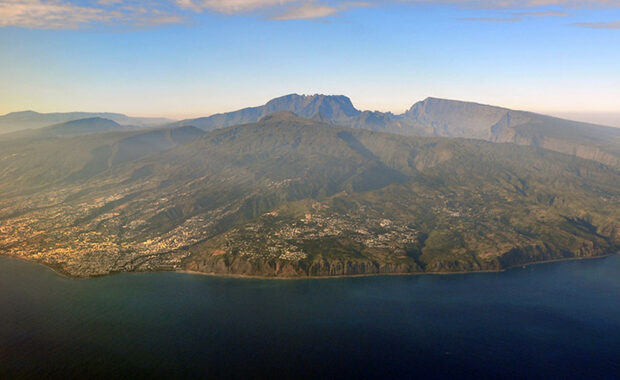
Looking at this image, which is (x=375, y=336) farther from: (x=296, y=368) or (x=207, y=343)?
(x=207, y=343)

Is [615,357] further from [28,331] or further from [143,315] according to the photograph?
[28,331]

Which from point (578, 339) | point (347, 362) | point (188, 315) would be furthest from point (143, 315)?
point (578, 339)

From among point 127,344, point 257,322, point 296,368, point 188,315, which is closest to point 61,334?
point 127,344

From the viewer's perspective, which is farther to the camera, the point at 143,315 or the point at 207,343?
the point at 143,315

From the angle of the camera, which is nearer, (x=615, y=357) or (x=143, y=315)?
(x=615, y=357)

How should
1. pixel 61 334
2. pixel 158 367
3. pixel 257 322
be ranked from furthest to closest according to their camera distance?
pixel 257 322
pixel 61 334
pixel 158 367

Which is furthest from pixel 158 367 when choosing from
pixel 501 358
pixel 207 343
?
pixel 501 358

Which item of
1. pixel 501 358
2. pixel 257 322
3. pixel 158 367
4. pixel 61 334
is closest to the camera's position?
pixel 158 367

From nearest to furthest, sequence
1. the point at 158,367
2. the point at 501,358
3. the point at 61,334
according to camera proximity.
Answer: the point at 158,367, the point at 501,358, the point at 61,334
